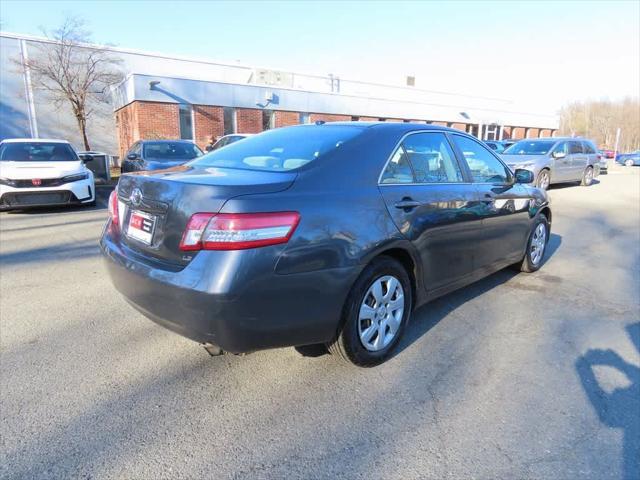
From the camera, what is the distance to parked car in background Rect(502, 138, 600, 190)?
13.7 metres

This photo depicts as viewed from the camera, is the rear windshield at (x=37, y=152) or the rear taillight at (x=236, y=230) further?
the rear windshield at (x=37, y=152)

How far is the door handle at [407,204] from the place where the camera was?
3042 millimetres

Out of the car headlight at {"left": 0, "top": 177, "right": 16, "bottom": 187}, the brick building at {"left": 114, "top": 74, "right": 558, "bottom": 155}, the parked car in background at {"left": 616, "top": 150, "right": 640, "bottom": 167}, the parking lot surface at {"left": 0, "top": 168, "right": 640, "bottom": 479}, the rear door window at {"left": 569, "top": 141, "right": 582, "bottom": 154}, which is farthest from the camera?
the parked car in background at {"left": 616, "top": 150, "right": 640, "bottom": 167}

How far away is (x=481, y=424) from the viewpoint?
250cm

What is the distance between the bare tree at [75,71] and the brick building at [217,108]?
1.61 metres

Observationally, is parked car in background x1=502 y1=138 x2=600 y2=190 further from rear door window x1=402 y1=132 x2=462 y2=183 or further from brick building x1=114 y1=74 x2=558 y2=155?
brick building x1=114 y1=74 x2=558 y2=155

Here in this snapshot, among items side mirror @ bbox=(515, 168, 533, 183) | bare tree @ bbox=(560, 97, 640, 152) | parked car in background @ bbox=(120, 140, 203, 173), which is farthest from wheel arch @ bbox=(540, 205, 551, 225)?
bare tree @ bbox=(560, 97, 640, 152)

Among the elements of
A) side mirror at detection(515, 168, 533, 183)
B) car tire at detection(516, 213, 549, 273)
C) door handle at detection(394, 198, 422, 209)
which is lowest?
car tire at detection(516, 213, 549, 273)

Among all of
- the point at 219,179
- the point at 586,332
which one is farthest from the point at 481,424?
the point at 219,179

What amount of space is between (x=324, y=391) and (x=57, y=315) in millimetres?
2610

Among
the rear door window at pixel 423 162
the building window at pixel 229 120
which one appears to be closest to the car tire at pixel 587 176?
the rear door window at pixel 423 162

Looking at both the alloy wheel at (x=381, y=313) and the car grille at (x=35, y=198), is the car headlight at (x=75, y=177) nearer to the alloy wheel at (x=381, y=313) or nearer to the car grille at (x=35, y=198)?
the car grille at (x=35, y=198)

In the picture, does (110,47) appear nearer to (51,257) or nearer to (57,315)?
(51,257)

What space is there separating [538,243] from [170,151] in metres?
9.32
